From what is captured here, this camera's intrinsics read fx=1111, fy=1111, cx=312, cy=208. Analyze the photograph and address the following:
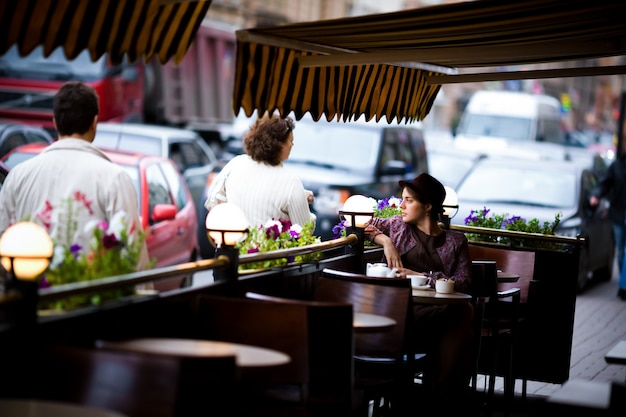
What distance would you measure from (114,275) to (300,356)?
96 cm

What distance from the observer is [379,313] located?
637 centimetres

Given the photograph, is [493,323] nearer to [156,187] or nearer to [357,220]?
[357,220]

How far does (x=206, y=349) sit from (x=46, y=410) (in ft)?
3.28

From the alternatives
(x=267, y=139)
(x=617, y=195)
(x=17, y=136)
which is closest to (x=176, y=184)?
(x=17, y=136)

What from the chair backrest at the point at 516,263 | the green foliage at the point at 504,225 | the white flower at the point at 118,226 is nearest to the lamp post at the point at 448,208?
the green foliage at the point at 504,225

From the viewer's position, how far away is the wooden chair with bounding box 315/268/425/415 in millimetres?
6328

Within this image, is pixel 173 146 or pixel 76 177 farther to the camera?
pixel 173 146

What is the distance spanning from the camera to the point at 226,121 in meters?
28.5

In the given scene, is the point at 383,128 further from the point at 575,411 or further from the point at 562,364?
the point at 575,411

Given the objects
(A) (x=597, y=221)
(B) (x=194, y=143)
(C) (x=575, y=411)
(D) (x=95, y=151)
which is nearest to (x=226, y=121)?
(B) (x=194, y=143)

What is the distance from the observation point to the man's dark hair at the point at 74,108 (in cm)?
611

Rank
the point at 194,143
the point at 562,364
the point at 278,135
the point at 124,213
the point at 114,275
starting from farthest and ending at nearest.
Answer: the point at 194,143 → the point at 562,364 → the point at 278,135 → the point at 124,213 → the point at 114,275

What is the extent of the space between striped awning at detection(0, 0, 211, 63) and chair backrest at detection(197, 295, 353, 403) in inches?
55.7

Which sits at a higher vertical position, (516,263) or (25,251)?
(25,251)
